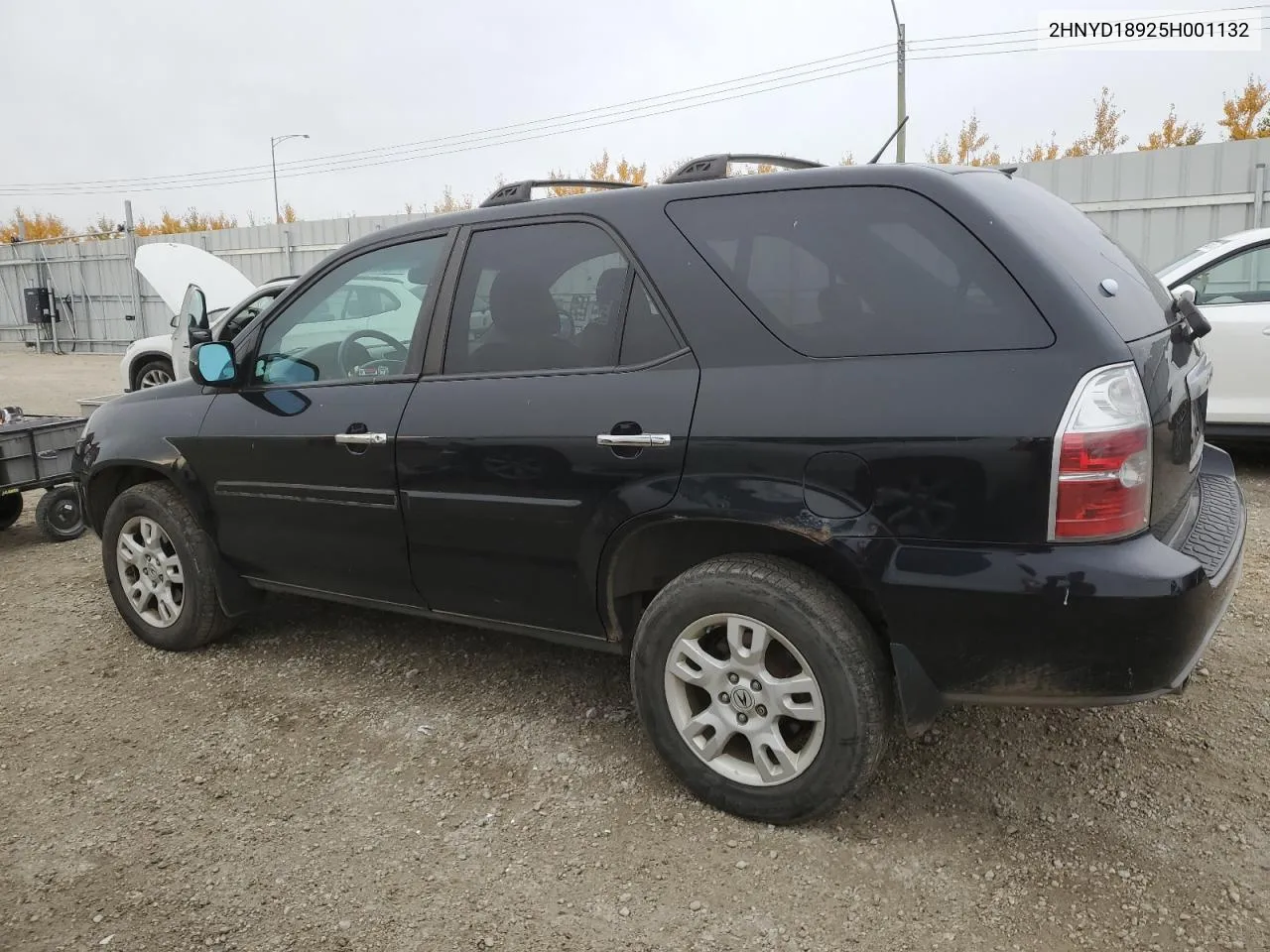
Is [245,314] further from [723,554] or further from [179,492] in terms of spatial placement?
[723,554]

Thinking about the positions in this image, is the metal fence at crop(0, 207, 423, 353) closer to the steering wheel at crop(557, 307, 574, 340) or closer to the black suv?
the black suv

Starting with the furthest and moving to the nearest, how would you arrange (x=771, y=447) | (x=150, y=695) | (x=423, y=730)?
1. (x=150, y=695)
2. (x=423, y=730)
3. (x=771, y=447)

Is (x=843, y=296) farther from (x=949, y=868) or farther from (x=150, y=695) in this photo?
(x=150, y=695)

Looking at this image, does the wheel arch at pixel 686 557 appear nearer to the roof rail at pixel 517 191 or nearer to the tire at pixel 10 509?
the roof rail at pixel 517 191

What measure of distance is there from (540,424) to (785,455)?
2.64ft

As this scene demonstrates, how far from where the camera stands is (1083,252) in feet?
8.60

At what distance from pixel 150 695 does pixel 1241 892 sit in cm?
367

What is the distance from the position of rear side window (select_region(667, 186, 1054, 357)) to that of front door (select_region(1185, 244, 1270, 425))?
493cm

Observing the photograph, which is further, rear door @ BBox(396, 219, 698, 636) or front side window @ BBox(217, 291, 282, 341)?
front side window @ BBox(217, 291, 282, 341)

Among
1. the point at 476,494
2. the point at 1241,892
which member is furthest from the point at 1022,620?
the point at 476,494

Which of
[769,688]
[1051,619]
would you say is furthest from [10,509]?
[1051,619]

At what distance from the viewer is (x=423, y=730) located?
343 centimetres

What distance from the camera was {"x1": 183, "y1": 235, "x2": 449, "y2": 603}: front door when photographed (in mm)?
3395

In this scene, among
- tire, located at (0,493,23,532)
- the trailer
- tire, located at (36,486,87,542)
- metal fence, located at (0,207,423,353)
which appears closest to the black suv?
the trailer
